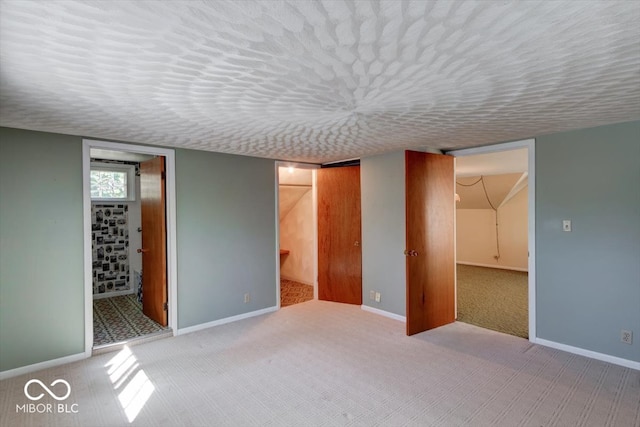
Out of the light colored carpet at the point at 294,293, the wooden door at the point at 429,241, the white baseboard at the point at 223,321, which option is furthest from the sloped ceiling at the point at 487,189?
the white baseboard at the point at 223,321

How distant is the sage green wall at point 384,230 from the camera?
4117 mm

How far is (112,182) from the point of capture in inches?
214

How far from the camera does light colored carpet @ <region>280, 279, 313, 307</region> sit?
5.00 metres

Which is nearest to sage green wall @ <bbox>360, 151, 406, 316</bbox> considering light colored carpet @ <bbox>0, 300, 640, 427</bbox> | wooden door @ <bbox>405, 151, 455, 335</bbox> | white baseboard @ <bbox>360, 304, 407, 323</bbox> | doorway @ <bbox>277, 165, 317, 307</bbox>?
white baseboard @ <bbox>360, 304, 407, 323</bbox>

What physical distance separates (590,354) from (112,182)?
668cm

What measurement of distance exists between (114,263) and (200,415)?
4.13 meters

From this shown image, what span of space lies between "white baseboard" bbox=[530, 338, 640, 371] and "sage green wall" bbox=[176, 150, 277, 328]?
317cm

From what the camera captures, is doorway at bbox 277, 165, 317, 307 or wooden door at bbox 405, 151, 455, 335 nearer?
wooden door at bbox 405, 151, 455, 335

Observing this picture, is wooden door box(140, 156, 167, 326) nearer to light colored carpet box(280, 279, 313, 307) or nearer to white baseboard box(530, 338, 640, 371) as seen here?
light colored carpet box(280, 279, 313, 307)

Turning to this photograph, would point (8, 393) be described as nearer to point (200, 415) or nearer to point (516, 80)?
point (200, 415)

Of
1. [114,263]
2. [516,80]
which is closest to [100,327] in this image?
[114,263]

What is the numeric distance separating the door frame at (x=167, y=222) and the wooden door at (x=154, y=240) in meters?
0.07

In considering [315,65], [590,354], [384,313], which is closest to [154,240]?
[384,313]

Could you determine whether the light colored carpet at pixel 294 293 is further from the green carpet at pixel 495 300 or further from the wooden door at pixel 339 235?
the green carpet at pixel 495 300
